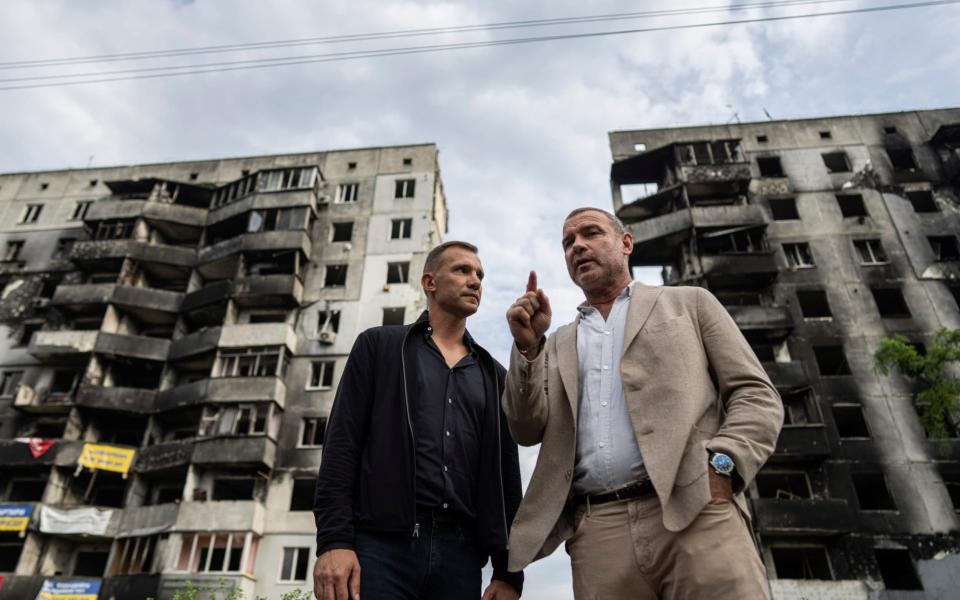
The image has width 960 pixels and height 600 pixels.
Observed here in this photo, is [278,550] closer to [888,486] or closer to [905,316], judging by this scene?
[888,486]

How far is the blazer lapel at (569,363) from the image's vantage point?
3370 mm

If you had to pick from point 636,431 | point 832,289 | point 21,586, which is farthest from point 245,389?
point 832,289

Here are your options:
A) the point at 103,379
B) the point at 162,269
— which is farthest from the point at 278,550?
the point at 162,269

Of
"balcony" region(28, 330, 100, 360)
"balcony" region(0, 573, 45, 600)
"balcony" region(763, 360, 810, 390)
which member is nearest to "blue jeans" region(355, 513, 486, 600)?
"balcony" region(763, 360, 810, 390)

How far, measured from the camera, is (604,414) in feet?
10.6

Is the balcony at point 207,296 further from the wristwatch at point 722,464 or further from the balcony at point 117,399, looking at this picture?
the wristwatch at point 722,464

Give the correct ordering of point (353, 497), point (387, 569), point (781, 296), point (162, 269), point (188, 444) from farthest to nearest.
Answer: point (162, 269), point (781, 296), point (188, 444), point (353, 497), point (387, 569)

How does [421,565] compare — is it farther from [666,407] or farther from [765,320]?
[765,320]

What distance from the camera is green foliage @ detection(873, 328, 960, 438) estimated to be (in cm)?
2102

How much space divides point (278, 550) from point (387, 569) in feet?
79.9

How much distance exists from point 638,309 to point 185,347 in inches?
1227

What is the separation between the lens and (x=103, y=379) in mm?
A: 29641

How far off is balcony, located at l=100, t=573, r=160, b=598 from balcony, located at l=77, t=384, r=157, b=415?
786 cm

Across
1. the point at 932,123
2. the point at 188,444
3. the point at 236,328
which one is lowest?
the point at 188,444
